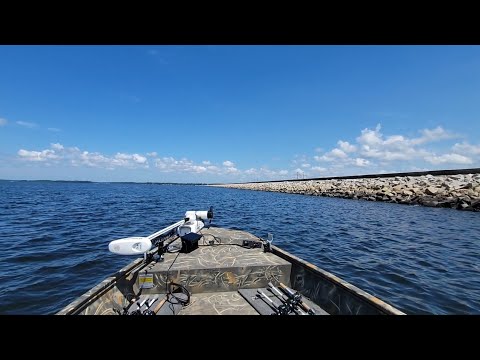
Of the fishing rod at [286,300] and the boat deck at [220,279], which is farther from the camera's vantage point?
the boat deck at [220,279]

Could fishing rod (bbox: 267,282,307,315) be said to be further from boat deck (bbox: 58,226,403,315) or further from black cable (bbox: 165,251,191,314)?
black cable (bbox: 165,251,191,314)

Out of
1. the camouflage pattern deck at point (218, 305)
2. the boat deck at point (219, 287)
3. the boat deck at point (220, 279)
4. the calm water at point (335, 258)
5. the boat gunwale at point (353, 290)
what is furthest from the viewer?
the calm water at point (335, 258)

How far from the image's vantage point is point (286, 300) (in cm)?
598

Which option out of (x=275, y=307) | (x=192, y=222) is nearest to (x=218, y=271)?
(x=275, y=307)

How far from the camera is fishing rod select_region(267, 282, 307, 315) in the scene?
5.63 meters

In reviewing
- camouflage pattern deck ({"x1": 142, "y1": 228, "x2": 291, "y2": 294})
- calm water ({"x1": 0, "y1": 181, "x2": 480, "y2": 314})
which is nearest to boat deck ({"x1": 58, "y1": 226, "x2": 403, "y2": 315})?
camouflage pattern deck ({"x1": 142, "y1": 228, "x2": 291, "y2": 294})

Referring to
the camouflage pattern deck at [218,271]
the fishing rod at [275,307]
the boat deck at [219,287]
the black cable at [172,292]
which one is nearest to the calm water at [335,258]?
the boat deck at [219,287]

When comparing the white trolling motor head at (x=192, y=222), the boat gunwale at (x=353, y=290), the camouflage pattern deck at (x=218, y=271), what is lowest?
the camouflage pattern deck at (x=218, y=271)

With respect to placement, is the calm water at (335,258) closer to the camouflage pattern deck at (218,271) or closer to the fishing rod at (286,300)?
the camouflage pattern deck at (218,271)

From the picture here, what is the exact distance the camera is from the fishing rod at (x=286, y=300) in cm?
563

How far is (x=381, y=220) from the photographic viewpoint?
22.5 metres
